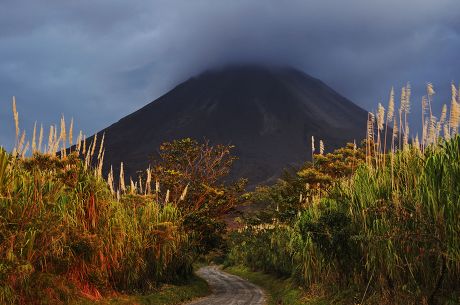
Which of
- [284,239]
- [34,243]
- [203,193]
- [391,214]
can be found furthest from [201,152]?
[391,214]

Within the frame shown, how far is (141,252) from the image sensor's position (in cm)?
2106

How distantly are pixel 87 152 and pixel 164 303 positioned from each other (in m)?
7.30

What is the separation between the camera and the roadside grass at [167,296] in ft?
59.0

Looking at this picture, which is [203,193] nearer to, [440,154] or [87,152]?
[87,152]

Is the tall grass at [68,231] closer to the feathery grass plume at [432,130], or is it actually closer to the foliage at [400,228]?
the foliage at [400,228]

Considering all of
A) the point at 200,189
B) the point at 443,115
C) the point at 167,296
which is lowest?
the point at 167,296

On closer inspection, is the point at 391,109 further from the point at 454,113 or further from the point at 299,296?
the point at 299,296

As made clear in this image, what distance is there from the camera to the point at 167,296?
2256cm

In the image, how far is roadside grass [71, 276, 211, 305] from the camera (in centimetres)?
1798

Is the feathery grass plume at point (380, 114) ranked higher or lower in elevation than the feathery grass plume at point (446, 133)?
higher

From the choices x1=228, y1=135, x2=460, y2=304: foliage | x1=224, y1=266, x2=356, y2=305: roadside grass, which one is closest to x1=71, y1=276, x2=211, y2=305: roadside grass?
x1=224, y1=266, x2=356, y2=305: roadside grass

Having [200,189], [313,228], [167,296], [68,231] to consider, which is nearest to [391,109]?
[313,228]

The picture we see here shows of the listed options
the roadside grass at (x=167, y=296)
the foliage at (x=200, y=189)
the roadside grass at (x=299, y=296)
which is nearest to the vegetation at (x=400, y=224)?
the roadside grass at (x=299, y=296)

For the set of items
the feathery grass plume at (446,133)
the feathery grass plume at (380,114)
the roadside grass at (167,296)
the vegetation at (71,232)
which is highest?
the feathery grass plume at (380,114)
